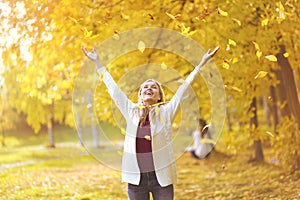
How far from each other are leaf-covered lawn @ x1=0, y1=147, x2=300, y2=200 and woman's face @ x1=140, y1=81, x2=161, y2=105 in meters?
4.20

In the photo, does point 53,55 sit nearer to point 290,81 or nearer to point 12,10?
point 12,10

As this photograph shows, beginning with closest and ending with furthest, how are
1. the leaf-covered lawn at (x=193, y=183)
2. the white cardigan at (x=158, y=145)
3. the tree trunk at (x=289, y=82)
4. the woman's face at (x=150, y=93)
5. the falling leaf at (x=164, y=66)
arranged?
the white cardigan at (x=158, y=145)
the woman's face at (x=150, y=93)
the tree trunk at (x=289, y=82)
the falling leaf at (x=164, y=66)
the leaf-covered lawn at (x=193, y=183)

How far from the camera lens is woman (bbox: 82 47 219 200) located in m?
3.58

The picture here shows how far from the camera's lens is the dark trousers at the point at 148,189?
3611 millimetres

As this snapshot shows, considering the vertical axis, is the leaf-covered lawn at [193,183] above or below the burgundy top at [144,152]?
below

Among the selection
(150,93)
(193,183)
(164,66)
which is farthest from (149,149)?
(193,183)

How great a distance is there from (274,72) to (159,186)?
244 inches

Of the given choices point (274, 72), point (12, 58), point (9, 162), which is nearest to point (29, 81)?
point (12, 58)

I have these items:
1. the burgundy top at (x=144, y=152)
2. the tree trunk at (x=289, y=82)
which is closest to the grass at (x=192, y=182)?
the tree trunk at (x=289, y=82)

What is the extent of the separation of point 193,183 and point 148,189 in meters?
6.93

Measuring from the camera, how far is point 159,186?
3.61 m

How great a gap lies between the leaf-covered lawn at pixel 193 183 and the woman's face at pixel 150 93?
4196 mm

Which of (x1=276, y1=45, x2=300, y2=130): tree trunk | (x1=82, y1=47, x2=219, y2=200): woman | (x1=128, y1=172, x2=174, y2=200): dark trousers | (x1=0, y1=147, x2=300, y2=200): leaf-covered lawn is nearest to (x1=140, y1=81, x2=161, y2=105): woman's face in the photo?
(x1=82, y1=47, x2=219, y2=200): woman

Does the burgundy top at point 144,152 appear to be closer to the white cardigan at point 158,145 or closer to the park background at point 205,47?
the white cardigan at point 158,145
